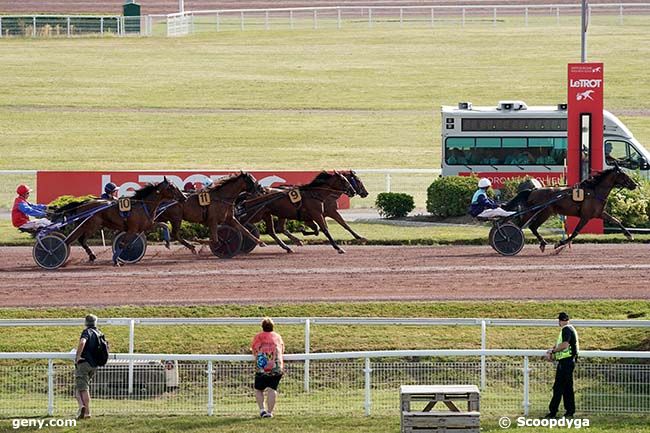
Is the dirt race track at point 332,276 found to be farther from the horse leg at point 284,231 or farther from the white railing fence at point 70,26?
the white railing fence at point 70,26

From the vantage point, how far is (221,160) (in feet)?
144

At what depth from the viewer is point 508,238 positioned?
24578 millimetres

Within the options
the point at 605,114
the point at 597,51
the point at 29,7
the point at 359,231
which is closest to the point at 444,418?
the point at 359,231

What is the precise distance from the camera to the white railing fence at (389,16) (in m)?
72.6

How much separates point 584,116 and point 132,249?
9.58 m

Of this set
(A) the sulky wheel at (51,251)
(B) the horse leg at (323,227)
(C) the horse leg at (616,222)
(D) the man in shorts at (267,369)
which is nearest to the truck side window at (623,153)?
(C) the horse leg at (616,222)

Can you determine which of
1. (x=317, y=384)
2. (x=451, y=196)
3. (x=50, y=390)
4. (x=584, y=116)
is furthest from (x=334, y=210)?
(x=50, y=390)

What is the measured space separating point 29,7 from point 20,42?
7422mm

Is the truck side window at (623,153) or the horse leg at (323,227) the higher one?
the truck side window at (623,153)

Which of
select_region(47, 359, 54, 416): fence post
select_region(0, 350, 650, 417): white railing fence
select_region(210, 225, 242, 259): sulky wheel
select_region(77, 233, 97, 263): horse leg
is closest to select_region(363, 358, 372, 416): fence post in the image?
select_region(0, 350, 650, 417): white railing fence

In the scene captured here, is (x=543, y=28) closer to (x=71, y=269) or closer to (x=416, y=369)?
(x=71, y=269)

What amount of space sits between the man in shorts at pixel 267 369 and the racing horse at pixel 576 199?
1023 cm

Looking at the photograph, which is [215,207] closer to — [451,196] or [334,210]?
[334,210]

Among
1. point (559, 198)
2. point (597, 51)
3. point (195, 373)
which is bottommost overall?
point (195, 373)
